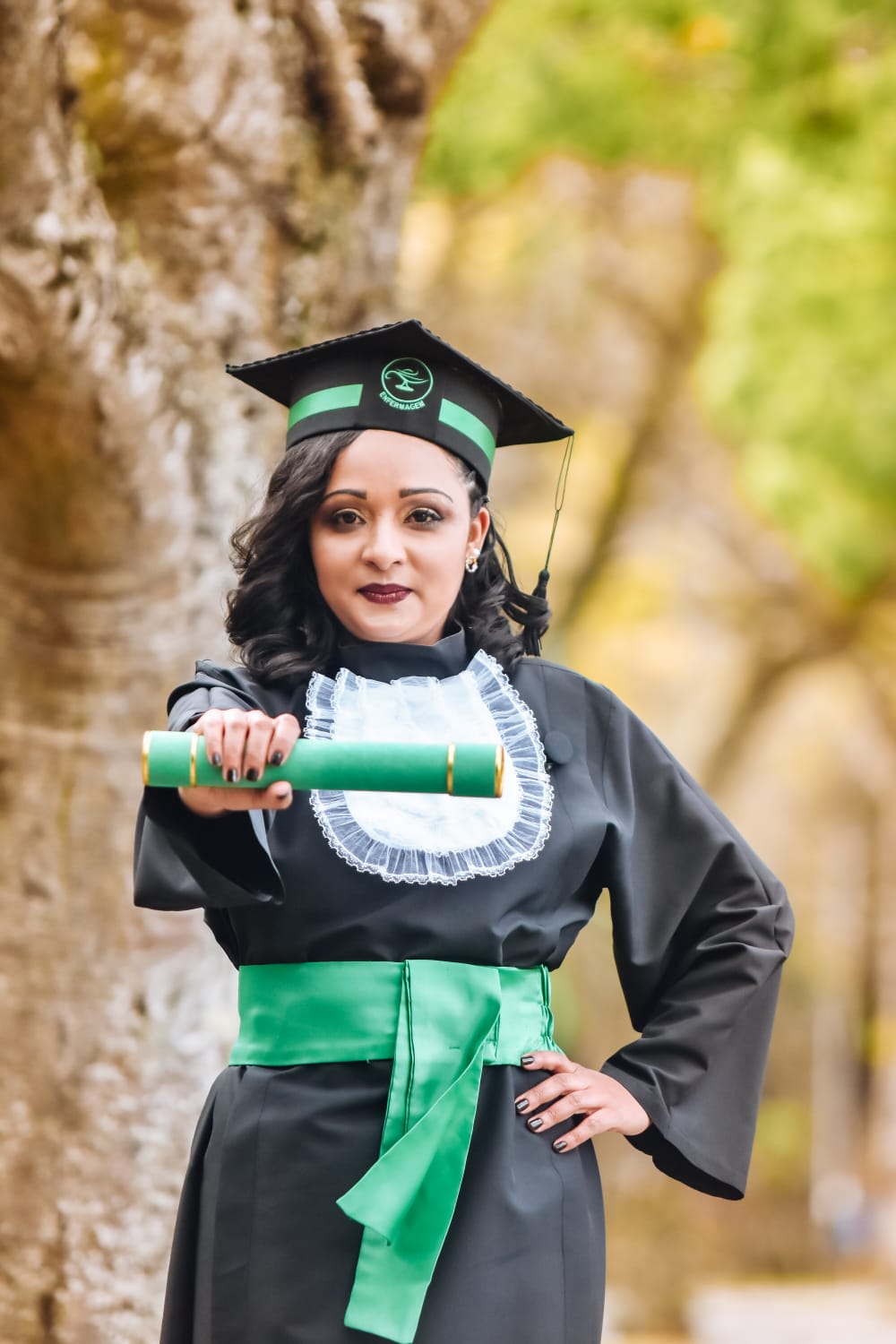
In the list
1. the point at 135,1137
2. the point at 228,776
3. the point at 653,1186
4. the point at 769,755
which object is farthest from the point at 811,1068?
the point at 228,776

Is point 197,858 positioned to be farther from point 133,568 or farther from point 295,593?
point 133,568

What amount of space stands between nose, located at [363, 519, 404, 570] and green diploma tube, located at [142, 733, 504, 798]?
0.50 m

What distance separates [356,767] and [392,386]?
2.46ft

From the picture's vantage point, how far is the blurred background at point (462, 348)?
145 inches

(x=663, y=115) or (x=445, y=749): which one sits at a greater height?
(x=663, y=115)

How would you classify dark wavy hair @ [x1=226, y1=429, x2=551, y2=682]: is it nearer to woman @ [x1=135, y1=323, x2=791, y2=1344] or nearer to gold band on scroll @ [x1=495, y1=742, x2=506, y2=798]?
woman @ [x1=135, y1=323, x2=791, y2=1344]

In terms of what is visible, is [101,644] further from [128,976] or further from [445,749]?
[445,749]

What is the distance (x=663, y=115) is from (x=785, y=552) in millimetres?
3680

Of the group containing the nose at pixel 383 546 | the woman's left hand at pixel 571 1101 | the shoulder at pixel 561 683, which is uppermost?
the nose at pixel 383 546

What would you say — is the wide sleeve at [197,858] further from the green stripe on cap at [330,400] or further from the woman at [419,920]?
the green stripe on cap at [330,400]

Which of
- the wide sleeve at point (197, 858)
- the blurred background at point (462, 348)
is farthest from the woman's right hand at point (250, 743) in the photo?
the blurred background at point (462, 348)

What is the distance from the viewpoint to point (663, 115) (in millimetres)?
8711

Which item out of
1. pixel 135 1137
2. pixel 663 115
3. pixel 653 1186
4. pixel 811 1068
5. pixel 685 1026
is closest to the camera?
pixel 685 1026

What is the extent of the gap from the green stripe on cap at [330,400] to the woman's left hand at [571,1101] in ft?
3.34
